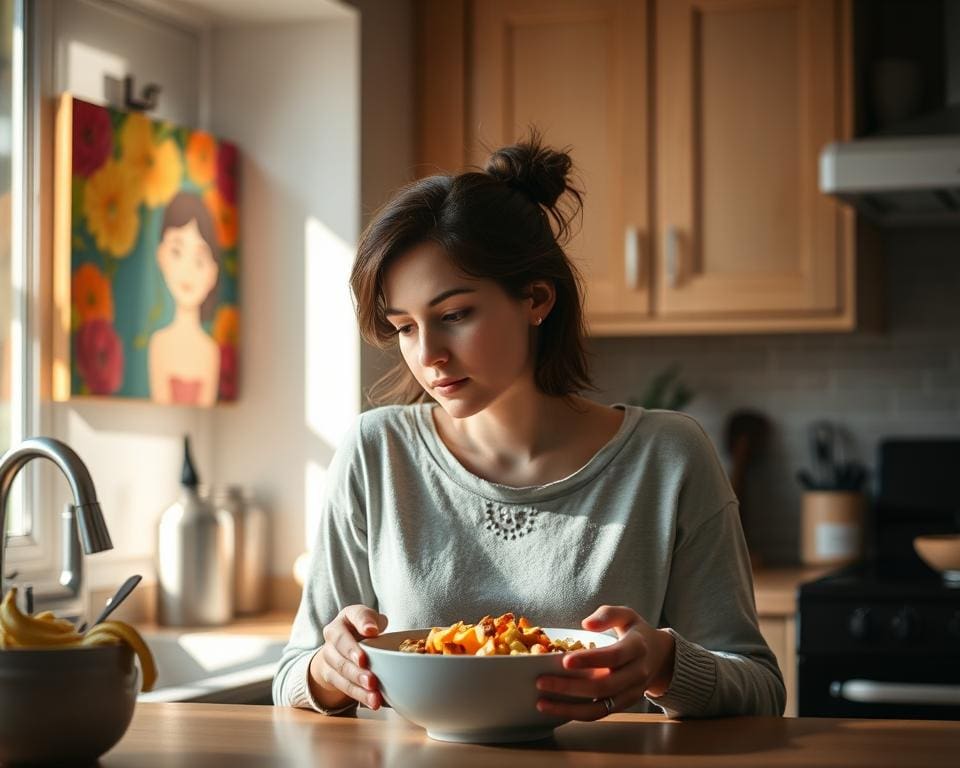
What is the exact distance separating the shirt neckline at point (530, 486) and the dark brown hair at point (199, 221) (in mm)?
1378

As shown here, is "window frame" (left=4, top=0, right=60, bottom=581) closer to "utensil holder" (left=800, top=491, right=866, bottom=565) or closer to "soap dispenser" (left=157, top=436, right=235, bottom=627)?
"soap dispenser" (left=157, top=436, right=235, bottom=627)

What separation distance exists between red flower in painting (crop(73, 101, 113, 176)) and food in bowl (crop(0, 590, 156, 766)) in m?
1.69

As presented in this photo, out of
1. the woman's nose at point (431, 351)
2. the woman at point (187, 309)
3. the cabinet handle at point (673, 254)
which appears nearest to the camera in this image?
the woman's nose at point (431, 351)

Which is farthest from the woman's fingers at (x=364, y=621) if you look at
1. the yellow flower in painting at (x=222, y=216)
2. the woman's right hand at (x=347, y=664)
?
the yellow flower in painting at (x=222, y=216)

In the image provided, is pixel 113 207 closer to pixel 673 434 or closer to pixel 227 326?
pixel 227 326

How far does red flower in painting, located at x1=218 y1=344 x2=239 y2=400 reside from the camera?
10.1ft

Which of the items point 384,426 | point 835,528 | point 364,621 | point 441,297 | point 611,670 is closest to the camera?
point 611,670

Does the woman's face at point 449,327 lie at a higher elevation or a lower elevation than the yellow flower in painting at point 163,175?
lower

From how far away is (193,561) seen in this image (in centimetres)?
285

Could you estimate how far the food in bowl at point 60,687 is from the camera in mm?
1093

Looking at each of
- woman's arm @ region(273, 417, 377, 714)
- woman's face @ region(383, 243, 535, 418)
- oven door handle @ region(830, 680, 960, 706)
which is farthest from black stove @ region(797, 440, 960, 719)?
woman's face @ region(383, 243, 535, 418)

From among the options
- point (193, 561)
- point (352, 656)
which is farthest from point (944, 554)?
point (352, 656)

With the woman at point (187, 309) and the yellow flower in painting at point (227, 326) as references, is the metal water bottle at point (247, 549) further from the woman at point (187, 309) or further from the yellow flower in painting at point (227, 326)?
the yellow flower in painting at point (227, 326)

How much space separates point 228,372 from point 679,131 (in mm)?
1193
